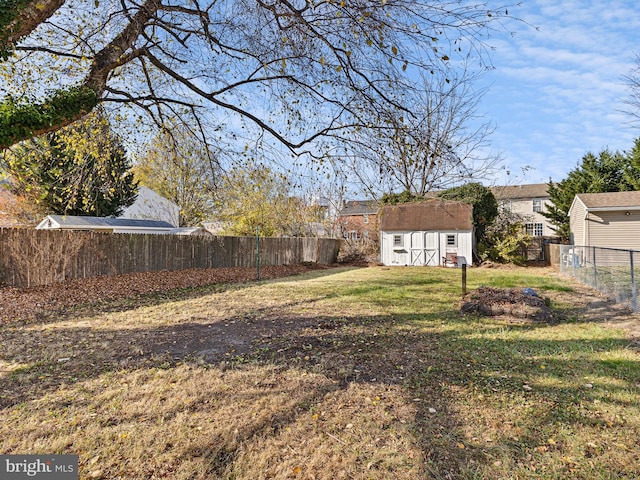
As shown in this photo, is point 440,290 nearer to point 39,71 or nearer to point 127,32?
point 127,32

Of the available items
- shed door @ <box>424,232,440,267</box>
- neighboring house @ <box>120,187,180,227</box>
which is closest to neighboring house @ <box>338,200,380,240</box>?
shed door @ <box>424,232,440,267</box>

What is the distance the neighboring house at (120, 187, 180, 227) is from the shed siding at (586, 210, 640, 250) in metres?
25.1

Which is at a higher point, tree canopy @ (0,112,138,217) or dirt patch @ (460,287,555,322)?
tree canopy @ (0,112,138,217)

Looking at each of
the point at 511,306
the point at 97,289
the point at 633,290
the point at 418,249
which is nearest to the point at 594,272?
the point at 633,290

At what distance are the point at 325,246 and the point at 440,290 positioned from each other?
36.7 feet

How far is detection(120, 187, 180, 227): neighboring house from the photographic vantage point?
82.8 ft

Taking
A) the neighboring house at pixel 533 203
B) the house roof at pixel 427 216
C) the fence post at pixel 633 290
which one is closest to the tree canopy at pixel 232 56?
the fence post at pixel 633 290

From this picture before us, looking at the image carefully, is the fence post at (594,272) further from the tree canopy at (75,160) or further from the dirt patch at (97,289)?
the tree canopy at (75,160)

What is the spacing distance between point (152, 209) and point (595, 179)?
29.9 meters

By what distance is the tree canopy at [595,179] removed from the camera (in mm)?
20953

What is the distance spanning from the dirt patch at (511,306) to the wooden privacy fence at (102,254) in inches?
386

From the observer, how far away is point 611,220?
16.8 metres

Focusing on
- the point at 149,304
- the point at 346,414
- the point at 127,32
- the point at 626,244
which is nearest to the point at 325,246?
the point at 149,304

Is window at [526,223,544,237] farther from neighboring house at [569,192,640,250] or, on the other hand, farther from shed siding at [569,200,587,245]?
neighboring house at [569,192,640,250]
